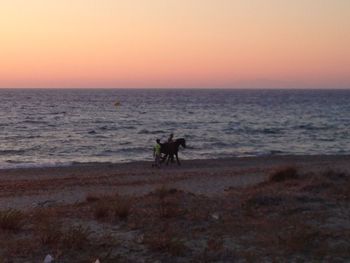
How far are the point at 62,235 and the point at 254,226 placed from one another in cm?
317

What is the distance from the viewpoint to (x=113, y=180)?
20688mm

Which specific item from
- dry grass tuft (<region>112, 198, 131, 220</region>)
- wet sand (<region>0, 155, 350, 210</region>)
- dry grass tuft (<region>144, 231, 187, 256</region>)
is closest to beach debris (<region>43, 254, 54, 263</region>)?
dry grass tuft (<region>144, 231, 187, 256</region>)

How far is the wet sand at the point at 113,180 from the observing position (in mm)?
16250

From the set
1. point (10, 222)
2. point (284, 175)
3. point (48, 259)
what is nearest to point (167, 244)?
point (48, 259)

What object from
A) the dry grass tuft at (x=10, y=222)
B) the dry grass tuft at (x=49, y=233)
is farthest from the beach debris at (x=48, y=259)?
the dry grass tuft at (x=10, y=222)

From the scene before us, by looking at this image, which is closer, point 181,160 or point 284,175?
point 284,175

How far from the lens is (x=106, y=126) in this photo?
180ft

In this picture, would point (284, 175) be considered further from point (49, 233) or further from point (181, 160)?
point (181, 160)

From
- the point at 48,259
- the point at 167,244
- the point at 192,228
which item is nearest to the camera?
the point at 48,259

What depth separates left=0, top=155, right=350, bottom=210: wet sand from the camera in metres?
16.2

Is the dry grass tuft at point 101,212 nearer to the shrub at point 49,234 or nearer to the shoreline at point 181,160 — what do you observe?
the shrub at point 49,234

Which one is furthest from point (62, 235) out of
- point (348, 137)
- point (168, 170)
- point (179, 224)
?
point (348, 137)

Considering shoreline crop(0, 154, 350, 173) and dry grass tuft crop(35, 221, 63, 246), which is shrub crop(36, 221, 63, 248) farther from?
shoreline crop(0, 154, 350, 173)

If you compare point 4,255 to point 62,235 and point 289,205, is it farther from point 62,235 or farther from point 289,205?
point 289,205
